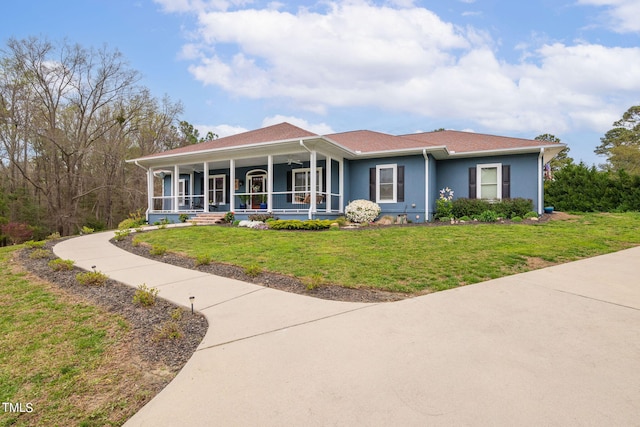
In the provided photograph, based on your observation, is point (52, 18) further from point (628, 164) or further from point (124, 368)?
point (628, 164)

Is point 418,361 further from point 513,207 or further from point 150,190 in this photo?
point 150,190

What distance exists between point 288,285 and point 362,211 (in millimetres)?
8056

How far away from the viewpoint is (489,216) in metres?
11.6

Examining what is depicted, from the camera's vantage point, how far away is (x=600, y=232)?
28.7 feet

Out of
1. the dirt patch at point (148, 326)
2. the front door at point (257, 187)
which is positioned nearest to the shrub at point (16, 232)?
the front door at point (257, 187)

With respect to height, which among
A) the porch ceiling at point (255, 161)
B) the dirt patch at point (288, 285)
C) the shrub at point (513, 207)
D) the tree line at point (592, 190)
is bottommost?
the dirt patch at point (288, 285)

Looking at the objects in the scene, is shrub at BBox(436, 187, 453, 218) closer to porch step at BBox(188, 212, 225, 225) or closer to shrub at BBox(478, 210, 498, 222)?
shrub at BBox(478, 210, 498, 222)

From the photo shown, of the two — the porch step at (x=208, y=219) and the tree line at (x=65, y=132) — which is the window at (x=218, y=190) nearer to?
the porch step at (x=208, y=219)

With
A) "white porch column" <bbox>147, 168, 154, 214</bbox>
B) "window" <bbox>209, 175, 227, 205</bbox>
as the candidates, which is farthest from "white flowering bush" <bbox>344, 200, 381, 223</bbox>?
"white porch column" <bbox>147, 168, 154, 214</bbox>

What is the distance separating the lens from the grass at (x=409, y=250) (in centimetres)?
500

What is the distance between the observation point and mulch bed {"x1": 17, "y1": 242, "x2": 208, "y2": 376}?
274 centimetres

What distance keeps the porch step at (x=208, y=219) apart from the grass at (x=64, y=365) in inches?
348

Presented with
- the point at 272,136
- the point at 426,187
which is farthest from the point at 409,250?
the point at 272,136

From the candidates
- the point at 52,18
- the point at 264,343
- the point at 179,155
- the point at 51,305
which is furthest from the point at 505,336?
the point at 52,18
